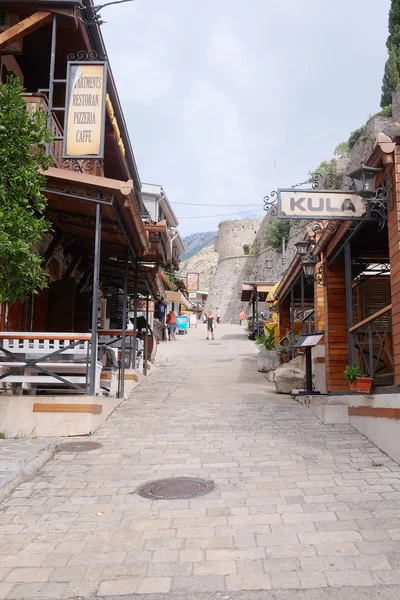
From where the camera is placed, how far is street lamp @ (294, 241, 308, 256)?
11.6 meters

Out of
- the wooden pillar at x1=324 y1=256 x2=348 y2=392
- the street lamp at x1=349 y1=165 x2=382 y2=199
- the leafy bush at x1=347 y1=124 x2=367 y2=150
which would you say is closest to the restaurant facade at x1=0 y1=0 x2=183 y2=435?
the street lamp at x1=349 y1=165 x2=382 y2=199

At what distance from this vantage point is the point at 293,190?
6.86 meters

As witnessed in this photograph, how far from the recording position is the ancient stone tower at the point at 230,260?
64.8 m

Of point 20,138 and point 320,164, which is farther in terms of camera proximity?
point 320,164

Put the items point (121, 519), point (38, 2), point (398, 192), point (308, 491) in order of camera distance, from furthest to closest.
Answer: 1. point (38, 2)
2. point (398, 192)
3. point (308, 491)
4. point (121, 519)

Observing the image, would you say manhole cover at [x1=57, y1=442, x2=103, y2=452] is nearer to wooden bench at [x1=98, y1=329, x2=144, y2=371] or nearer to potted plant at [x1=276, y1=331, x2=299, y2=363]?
wooden bench at [x1=98, y1=329, x2=144, y2=371]

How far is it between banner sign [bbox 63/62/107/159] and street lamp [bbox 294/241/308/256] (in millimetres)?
5413

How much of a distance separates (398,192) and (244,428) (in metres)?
3.98

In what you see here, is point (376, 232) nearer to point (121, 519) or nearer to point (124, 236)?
point (124, 236)

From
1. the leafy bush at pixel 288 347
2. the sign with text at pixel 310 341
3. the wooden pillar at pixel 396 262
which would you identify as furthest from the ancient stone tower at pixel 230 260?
the wooden pillar at pixel 396 262

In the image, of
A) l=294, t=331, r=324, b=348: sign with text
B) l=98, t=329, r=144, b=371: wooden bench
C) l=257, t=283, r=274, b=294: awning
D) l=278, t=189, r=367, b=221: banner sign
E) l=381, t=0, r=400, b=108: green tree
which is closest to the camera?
l=278, t=189, r=367, b=221: banner sign

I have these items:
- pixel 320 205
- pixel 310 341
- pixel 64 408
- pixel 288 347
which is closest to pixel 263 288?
pixel 288 347

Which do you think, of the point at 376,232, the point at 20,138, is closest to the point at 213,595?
the point at 20,138

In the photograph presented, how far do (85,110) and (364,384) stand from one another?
19.7ft
